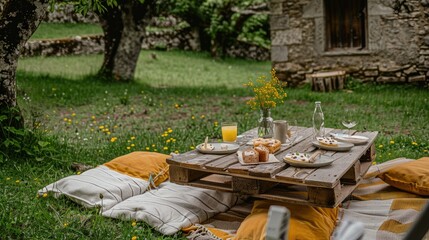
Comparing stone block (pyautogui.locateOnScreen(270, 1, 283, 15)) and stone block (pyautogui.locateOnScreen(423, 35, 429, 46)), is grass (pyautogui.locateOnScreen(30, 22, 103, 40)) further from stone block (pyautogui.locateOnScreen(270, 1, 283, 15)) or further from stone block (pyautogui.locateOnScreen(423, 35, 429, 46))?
stone block (pyautogui.locateOnScreen(423, 35, 429, 46))

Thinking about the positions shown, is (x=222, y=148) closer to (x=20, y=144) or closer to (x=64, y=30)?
(x=20, y=144)

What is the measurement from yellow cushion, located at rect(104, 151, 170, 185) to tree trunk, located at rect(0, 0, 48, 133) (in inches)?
58.8

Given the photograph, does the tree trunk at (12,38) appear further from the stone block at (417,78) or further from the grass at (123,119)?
the stone block at (417,78)

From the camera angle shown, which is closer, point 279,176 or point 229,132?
point 279,176

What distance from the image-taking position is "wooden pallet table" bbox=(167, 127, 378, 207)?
3607 mm

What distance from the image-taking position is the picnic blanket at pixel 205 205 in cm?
378

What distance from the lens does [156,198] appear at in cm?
431

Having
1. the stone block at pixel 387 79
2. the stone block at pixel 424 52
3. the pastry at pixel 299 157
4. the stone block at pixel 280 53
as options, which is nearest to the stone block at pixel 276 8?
the stone block at pixel 280 53

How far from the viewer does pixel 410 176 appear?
4.42m

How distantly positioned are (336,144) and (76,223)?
2128mm

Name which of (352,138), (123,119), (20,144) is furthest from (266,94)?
(123,119)

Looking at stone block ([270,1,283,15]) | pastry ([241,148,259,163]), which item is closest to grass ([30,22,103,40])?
stone block ([270,1,283,15])

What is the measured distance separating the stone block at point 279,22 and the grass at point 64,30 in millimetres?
8177

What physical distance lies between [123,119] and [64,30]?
1147 centimetres
